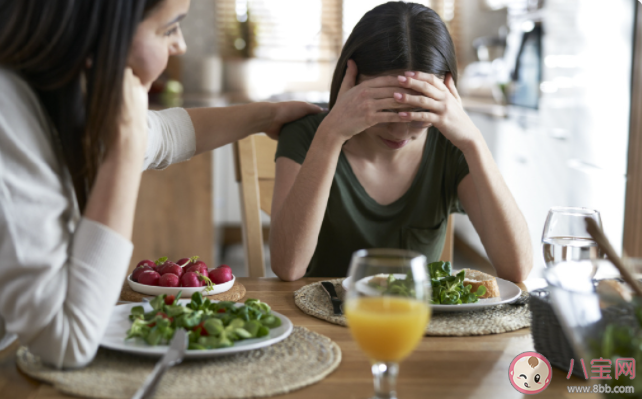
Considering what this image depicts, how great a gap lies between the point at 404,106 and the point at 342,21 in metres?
3.69

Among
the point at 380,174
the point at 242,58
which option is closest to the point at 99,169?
the point at 380,174

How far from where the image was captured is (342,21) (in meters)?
4.65

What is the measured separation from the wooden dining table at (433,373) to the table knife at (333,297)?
0.15 ft

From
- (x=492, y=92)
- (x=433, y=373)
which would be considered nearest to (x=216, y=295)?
(x=433, y=373)

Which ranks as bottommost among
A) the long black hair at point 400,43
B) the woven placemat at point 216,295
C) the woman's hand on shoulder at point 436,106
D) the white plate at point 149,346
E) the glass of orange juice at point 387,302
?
the woven placemat at point 216,295

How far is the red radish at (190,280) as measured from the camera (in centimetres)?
96

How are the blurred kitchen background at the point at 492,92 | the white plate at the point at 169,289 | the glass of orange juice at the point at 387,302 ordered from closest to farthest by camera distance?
the glass of orange juice at the point at 387,302
the white plate at the point at 169,289
the blurred kitchen background at the point at 492,92

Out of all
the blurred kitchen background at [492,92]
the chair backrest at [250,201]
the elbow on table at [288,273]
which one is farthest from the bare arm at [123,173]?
the blurred kitchen background at [492,92]

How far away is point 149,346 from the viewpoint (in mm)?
706

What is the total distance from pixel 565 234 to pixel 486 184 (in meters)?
0.38

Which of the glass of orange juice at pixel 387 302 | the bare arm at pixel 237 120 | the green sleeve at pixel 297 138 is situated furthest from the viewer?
the green sleeve at pixel 297 138

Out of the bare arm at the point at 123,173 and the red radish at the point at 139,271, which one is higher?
the bare arm at the point at 123,173

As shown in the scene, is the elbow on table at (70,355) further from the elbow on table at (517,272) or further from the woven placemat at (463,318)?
the elbow on table at (517,272)

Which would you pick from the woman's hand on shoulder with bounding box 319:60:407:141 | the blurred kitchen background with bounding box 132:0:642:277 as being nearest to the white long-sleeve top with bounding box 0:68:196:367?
the woman's hand on shoulder with bounding box 319:60:407:141
